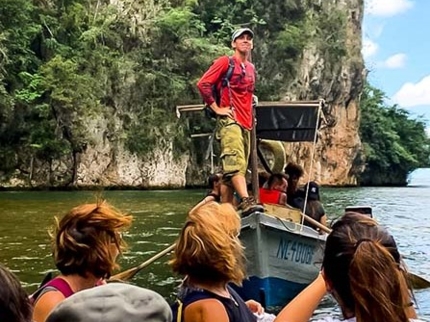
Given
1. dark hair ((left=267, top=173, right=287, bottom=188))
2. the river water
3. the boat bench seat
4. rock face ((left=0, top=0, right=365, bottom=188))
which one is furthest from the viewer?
rock face ((left=0, top=0, right=365, bottom=188))

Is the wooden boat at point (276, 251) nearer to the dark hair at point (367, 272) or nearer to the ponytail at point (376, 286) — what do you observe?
the dark hair at point (367, 272)

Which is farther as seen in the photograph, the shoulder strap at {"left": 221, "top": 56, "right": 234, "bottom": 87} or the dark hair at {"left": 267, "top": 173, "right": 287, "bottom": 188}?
the dark hair at {"left": 267, "top": 173, "right": 287, "bottom": 188}

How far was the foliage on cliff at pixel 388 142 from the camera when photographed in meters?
59.6

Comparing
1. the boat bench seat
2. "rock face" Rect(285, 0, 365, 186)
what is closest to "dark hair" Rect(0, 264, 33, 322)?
the boat bench seat

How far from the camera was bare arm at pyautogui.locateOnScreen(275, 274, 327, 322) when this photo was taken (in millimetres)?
2459

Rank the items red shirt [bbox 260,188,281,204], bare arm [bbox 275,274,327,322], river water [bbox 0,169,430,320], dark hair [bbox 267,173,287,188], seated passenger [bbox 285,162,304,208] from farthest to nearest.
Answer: river water [bbox 0,169,430,320] → seated passenger [bbox 285,162,304,208] → dark hair [bbox 267,173,287,188] → red shirt [bbox 260,188,281,204] → bare arm [bbox 275,274,327,322]

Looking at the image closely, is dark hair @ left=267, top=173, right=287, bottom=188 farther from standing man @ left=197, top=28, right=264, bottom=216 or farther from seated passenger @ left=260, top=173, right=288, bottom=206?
standing man @ left=197, top=28, right=264, bottom=216

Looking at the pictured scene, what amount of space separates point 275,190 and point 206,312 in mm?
6129

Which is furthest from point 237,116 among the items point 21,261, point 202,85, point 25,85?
point 25,85

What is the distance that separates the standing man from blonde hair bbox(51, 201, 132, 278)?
15.1 ft

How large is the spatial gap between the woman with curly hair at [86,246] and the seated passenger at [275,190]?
5.81 meters

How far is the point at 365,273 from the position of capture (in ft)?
7.04

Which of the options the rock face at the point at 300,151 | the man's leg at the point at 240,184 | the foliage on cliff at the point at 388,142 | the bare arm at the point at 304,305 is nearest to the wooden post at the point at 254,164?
the man's leg at the point at 240,184

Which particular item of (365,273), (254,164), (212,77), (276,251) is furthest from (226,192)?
(365,273)
